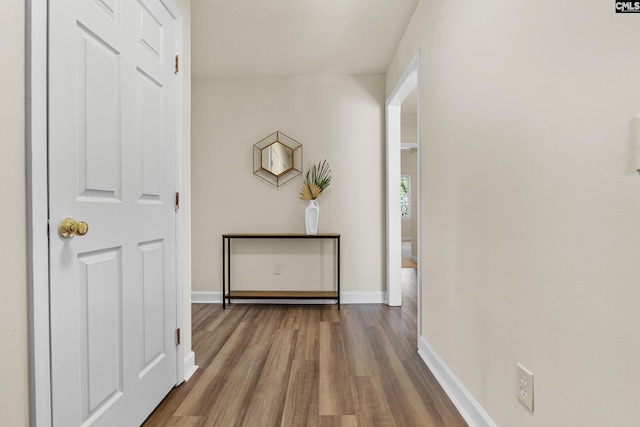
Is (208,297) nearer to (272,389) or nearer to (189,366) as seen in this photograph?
(189,366)

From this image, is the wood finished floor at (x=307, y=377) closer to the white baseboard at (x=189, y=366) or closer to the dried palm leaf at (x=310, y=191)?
the white baseboard at (x=189, y=366)

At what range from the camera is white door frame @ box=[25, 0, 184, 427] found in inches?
35.9

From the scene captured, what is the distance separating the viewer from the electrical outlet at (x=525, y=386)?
107 centimetres

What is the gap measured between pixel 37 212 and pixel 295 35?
95.7 inches

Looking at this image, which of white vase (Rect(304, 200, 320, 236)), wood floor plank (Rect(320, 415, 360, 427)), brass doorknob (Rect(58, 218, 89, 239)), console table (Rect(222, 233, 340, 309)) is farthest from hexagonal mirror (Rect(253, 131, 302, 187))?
brass doorknob (Rect(58, 218, 89, 239))

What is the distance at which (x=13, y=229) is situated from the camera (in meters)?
0.87

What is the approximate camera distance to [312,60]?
3227 millimetres

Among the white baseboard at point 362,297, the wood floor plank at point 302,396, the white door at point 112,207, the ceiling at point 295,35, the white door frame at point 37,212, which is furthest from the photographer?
the white baseboard at point 362,297

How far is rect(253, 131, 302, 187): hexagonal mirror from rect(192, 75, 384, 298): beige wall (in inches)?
2.5

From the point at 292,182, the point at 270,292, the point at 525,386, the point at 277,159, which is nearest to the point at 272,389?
the point at 525,386


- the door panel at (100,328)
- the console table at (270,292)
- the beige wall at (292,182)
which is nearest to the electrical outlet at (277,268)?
the beige wall at (292,182)

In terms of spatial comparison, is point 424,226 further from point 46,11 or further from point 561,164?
point 46,11

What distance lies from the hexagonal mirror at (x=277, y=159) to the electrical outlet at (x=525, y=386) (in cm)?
280

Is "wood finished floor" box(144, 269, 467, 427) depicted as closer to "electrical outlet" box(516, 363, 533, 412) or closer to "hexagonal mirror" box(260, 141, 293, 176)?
"electrical outlet" box(516, 363, 533, 412)
